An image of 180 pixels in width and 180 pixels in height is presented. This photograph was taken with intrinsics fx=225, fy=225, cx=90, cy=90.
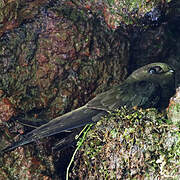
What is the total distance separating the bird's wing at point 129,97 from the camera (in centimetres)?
465

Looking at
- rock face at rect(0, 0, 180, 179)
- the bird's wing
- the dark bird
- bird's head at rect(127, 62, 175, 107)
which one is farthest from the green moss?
bird's head at rect(127, 62, 175, 107)

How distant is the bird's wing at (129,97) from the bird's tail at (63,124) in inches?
7.5

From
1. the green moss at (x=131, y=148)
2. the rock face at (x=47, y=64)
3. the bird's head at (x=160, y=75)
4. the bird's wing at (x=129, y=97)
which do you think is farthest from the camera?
the bird's head at (x=160, y=75)

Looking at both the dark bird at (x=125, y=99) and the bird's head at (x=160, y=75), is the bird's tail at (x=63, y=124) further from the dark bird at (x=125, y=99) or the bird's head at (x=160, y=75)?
the bird's head at (x=160, y=75)

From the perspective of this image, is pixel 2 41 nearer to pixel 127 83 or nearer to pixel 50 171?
pixel 50 171

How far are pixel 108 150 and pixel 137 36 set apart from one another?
3.78 meters

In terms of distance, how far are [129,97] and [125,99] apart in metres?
0.12

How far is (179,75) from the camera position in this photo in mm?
6320

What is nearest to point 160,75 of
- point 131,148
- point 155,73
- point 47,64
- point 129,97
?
point 155,73

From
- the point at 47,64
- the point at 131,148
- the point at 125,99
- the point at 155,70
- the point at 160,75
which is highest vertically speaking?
the point at 47,64

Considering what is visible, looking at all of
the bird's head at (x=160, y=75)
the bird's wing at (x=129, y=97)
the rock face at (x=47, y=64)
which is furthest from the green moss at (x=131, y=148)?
the bird's head at (x=160, y=75)

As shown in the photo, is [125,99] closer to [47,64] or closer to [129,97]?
[129,97]

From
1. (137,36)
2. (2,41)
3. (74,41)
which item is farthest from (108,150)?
(137,36)

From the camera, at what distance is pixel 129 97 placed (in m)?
4.87
